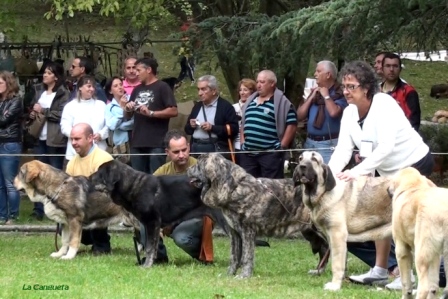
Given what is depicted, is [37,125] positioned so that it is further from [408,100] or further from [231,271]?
[408,100]

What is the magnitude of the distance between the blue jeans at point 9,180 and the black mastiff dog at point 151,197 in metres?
3.99

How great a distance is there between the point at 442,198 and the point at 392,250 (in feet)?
7.75

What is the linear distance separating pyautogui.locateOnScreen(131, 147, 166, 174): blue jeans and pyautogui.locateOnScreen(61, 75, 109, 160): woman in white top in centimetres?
55

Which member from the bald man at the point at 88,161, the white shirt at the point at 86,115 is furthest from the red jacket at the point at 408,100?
the white shirt at the point at 86,115

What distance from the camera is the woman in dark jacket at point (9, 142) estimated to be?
13586 millimetres

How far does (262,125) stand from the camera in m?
12.1

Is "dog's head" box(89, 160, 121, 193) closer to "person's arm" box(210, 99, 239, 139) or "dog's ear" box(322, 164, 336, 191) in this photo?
"dog's ear" box(322, 164, 336, 191)

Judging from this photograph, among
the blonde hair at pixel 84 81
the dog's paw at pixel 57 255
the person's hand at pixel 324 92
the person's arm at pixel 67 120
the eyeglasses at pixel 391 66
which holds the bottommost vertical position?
the dog's paw at pixel 57 255

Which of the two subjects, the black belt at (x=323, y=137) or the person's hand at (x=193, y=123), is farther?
the person's hand at (x=193, y=123)

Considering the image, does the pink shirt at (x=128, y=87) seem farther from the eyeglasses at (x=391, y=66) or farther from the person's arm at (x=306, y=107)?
the eyeglasses at (x=391, y=66)

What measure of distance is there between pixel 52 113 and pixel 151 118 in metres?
1.95

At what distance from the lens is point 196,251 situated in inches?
411

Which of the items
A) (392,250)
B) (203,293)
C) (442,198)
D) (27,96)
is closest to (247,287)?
(203,293)

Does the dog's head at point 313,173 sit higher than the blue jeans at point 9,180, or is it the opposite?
Answer: the dog's head at point 313,173
